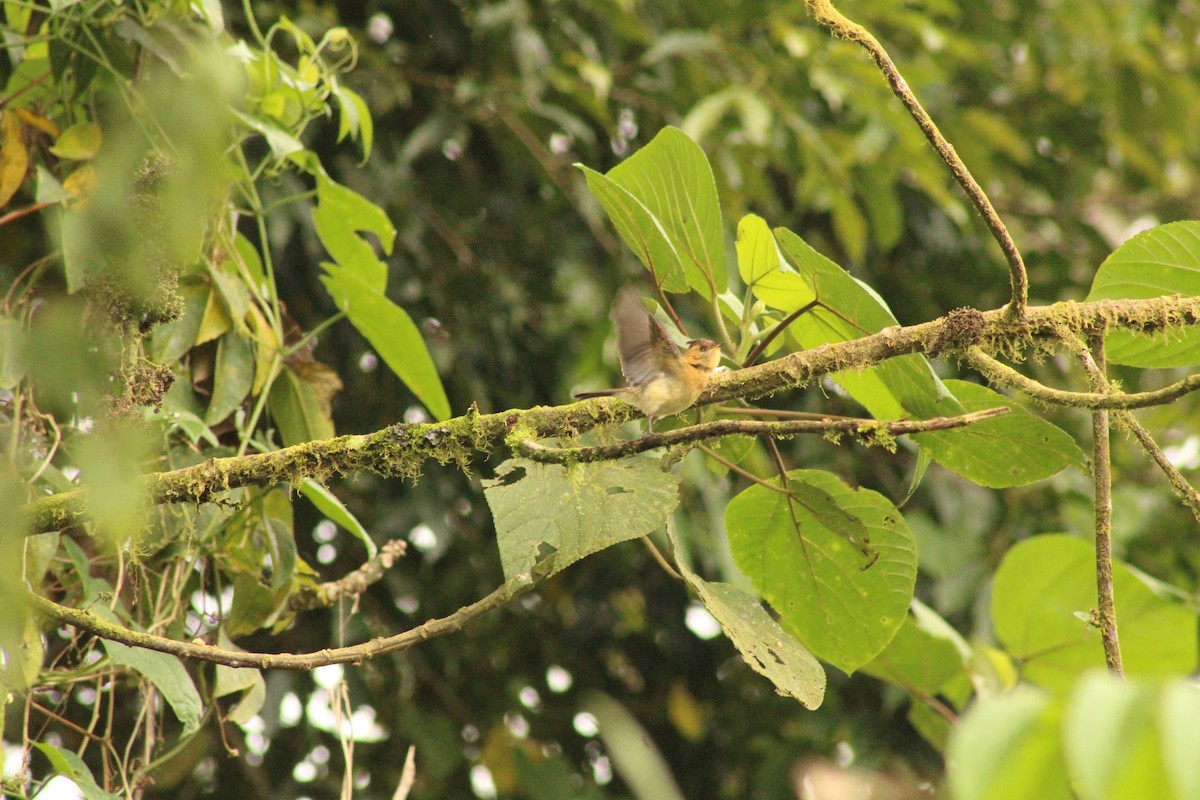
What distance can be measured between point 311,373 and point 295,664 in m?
0.83

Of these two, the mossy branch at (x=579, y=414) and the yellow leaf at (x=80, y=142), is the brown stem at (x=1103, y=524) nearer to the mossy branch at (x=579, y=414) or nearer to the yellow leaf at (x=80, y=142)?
the mossy branch at (x=579, y=414)

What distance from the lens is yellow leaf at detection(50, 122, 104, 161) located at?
2.04 metres

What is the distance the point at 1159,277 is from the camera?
1.59 metres

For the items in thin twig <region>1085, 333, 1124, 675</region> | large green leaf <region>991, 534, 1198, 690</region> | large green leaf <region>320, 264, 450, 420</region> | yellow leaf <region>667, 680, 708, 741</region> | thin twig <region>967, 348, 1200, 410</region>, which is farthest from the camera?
yellow leaf <region>667, 680, 708, 741</region>

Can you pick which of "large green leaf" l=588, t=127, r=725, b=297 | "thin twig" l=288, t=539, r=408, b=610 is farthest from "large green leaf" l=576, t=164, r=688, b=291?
"thin twig" l=288, t=539, r=408, b=610

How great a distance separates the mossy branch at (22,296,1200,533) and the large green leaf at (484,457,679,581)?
6 cm

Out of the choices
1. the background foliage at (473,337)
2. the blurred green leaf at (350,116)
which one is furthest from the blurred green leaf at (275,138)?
the blurred green leaf at (350,116)

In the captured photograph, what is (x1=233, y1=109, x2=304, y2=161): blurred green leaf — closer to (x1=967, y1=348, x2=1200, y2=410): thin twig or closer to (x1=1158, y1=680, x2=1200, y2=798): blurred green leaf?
(x1=967, y1=348, x2=1200, y2=410): thin twig

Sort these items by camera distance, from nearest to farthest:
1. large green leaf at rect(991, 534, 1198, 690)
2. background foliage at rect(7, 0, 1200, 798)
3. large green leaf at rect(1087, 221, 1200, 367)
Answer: large green leaf at rect(1087, 221, 1200, 367) → background foliage at rect(7, 0, 1200, 798) → large green leaf at rect(991, 534, 1198, 690)

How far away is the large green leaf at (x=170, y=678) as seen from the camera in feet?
5.54

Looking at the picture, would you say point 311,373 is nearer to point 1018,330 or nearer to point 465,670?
point 1018,330

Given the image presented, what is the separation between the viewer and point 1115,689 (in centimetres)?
58

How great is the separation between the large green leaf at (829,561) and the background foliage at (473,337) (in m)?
0.04

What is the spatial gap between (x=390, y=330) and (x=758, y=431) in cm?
104
